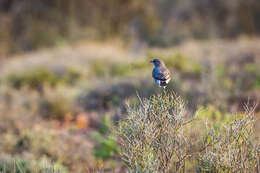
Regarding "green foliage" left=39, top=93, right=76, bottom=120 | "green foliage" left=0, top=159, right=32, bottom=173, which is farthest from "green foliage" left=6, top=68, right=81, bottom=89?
"green foliage" left=0, top=159, right=32, bottom=173

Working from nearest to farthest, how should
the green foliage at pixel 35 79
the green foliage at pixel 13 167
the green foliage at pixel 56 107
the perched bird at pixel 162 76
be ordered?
the perched bird at pixel 162 76
the green foliage at pixel 13 167
the green foliage at pixel 56 107
the green foliage at pixel 35 79

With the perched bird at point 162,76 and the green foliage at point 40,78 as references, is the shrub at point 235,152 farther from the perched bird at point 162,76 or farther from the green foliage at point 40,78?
the green foliage at point 40,78

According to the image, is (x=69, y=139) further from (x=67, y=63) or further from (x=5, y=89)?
(x=67, y=63)

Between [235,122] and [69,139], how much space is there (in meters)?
3.20

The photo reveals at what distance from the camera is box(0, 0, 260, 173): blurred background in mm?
4250

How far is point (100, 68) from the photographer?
9734 mm

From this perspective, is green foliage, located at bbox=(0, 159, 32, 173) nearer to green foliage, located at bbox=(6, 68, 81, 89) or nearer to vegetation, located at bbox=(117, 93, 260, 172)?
vegetation, located at bbox=(117, 93, 260, 172)

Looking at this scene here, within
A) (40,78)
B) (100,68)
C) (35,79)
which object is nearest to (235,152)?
(40,78)

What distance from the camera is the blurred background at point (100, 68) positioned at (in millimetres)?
4250

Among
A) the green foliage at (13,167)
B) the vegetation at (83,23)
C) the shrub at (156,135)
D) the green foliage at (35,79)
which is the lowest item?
the green foliage at (13,167)

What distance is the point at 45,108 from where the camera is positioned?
636cm

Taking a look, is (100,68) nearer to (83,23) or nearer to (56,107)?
(56,107)

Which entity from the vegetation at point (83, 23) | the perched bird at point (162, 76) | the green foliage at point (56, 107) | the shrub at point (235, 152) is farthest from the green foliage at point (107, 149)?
the vegetation at point (83, 23)

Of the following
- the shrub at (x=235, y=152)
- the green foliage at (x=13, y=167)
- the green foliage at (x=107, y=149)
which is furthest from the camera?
the green foliage at (x=107, y=149)
